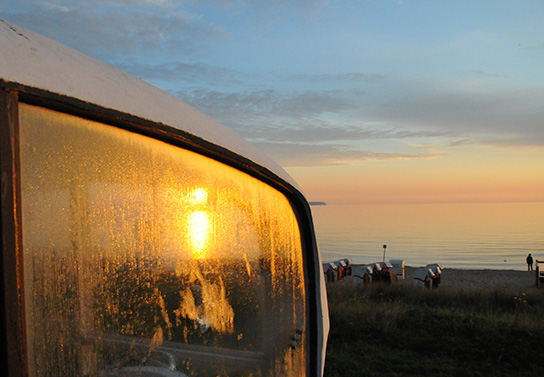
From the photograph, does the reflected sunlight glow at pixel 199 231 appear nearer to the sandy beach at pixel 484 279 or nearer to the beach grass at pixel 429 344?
the beach grass at pixel 429 344

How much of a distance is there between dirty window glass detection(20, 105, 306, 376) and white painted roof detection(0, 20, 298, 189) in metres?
0.07

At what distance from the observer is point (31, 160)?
3.19 ft

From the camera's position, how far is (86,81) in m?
1.16

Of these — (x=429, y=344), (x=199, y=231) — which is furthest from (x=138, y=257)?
(x=429, y=344)

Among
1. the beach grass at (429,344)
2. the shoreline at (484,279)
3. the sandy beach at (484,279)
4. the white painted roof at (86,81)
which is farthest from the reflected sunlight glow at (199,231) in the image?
the sandy beach at (484,279)

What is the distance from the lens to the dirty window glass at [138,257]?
3.27 ft

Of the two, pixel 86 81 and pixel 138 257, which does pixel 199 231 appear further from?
pixel 86 81

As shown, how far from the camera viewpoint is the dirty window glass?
1.00 metres

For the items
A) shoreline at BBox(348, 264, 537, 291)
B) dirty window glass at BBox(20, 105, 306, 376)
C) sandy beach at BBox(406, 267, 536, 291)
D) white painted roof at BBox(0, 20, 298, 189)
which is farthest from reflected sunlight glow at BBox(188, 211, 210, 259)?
sandy beach at BBox(406, 267, 536, 291)

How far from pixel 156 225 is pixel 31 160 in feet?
1.27

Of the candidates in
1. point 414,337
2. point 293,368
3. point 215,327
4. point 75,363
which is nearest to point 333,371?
point 414,337

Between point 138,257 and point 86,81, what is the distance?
476 millimetres

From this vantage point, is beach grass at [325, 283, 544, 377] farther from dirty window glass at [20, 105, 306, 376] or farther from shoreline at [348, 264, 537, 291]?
shoreline at [348, 264, 537, 291]

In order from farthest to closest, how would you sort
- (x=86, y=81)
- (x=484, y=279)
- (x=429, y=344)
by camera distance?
(x=484, y=279), (x=429, y=344), (x=86, y=81)
